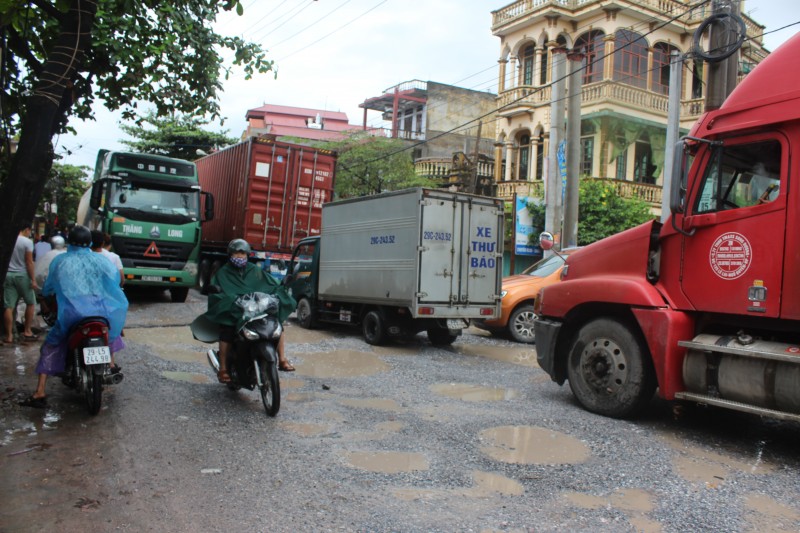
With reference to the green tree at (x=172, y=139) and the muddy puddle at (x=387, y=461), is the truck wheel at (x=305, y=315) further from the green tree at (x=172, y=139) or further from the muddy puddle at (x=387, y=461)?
the green tree at (x=172, y=139)

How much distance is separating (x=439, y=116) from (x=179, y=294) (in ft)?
98.3

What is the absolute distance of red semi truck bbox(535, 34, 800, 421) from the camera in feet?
16.1

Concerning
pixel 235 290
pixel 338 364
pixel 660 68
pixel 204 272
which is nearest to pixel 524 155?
pixel 660 68

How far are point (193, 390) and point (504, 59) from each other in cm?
2235

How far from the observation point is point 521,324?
11664mm

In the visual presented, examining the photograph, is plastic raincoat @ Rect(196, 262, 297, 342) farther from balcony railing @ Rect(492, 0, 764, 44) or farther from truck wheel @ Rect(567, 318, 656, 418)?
balcony railing @ Rect(492, 0, 764, 44)

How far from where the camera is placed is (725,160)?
5.39 m

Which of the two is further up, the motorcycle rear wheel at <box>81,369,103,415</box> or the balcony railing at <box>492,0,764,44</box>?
the balcony railing at <box>492,0,764,44</box>

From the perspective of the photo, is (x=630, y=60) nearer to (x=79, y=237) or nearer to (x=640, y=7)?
(x=640, y=7)

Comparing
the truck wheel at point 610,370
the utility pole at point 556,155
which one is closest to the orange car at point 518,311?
the utility pole at point 556,155

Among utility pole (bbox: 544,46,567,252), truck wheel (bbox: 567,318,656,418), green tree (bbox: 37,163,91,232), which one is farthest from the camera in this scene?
green tree (bbox: 37,163,91,232)

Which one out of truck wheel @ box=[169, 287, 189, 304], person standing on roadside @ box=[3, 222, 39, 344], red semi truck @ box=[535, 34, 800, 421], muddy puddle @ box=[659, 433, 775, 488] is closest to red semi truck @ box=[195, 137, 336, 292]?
truck wheel @ box=[169, 287, 189, 304]

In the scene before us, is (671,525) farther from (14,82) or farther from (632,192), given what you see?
(632,192)

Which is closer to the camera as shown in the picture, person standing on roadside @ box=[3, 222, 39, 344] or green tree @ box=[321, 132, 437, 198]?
person standing on roadside @ box=[3, 222, 39, 344]
